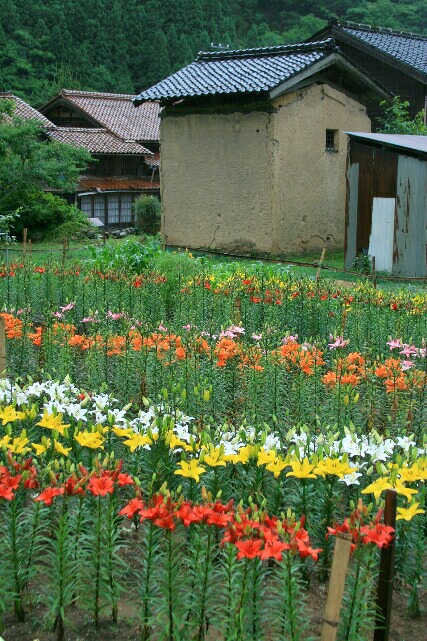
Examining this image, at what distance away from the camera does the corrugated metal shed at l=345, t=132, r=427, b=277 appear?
Answer: 14.8m

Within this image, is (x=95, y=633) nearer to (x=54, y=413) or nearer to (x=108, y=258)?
(x=54, y=413)

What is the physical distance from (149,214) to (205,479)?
87.1ft

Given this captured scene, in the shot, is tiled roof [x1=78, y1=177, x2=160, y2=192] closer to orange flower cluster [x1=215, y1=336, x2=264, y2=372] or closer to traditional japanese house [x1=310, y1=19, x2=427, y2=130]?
traditional japanese house [x1=310, y1=19, x2=427, y2=130]

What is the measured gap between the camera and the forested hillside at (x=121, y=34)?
44.1 metres

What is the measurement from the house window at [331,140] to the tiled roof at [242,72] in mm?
1870

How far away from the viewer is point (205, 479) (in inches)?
151

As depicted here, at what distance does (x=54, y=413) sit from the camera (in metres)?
3.99

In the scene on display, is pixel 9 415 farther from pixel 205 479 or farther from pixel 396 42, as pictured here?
pixel 396 42

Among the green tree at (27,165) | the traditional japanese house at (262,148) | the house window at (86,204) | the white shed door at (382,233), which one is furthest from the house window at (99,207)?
the white shed door at (382,233)

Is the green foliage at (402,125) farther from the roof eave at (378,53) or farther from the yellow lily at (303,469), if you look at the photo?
the yellow lily at (303,469)

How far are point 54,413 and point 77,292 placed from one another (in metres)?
5.34

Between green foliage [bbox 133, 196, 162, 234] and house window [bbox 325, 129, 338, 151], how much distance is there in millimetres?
10367

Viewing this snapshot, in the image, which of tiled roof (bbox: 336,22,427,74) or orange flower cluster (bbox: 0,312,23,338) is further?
tiled roof (bbox: 336,22,427,74)

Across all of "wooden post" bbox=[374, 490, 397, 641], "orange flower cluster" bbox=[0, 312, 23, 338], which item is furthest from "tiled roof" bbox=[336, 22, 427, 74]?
"wooden post" bbox=[374, 490, 397, 641]
